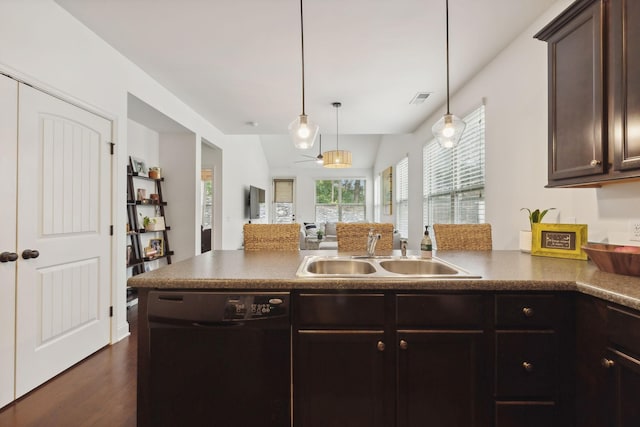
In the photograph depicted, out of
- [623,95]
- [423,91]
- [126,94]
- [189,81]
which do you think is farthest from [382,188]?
[623,95]

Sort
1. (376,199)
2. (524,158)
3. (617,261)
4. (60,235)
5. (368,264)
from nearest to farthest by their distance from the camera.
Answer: (617,261), (368,264), (60,235), (524,158), (376,199)

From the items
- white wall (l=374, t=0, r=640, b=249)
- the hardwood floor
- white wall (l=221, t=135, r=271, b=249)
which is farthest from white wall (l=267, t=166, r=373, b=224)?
the hardwood floor

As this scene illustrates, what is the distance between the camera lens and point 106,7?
212cm

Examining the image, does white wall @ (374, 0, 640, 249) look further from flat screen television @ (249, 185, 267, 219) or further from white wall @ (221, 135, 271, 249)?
flat screen television @ (249, 185, 267, 219)

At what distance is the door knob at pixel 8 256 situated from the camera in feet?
5.78

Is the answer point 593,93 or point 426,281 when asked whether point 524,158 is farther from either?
point 426,281

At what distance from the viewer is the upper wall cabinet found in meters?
1.24

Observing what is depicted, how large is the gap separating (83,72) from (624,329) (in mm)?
3544

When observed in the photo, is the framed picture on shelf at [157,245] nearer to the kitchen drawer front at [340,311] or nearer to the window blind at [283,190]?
the kitchen drawer front at [340,311]

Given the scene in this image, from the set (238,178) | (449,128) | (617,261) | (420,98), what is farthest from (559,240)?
(238,178)

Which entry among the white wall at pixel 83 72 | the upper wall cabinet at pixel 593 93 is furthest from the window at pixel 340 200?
the upper wall cabinet at pixel 593 93

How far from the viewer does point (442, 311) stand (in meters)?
1.24

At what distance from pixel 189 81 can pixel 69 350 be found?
9.01ft

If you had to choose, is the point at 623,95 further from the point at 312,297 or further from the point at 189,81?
the point at 189,81
